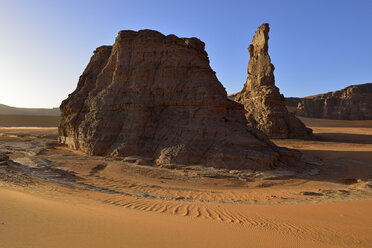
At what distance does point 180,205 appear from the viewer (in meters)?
6.64

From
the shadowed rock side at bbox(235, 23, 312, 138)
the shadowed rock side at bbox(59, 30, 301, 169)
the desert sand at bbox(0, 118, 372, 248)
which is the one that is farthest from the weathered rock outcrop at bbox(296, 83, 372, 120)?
the shadowed rock side at bbox(59, 30, 301, 169)

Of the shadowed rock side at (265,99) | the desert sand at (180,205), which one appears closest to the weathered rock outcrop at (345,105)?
the shadowed rock side at (265,99)

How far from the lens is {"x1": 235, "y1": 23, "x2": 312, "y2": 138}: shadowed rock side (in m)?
24.1

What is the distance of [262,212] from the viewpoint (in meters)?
6.28

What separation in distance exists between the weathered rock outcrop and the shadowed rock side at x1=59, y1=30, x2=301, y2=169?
43056mm

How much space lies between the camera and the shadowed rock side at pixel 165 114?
11.9 m

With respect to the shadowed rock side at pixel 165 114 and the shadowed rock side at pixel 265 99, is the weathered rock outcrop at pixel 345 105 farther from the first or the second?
the shadowed rock side at pixel 165 114

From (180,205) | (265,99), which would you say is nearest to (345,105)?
(265,99)

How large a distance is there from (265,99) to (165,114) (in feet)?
47.1

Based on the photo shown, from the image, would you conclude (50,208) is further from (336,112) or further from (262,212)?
(336,112)

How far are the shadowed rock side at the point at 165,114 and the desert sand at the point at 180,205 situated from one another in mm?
860

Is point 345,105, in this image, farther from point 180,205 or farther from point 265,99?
point 180,205

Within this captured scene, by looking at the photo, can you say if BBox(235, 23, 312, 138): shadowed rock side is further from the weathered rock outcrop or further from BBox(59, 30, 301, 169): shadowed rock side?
the weathered rock outcrop

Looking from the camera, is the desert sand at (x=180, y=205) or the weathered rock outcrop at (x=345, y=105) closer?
the desert sand at (x=180, y=205)
